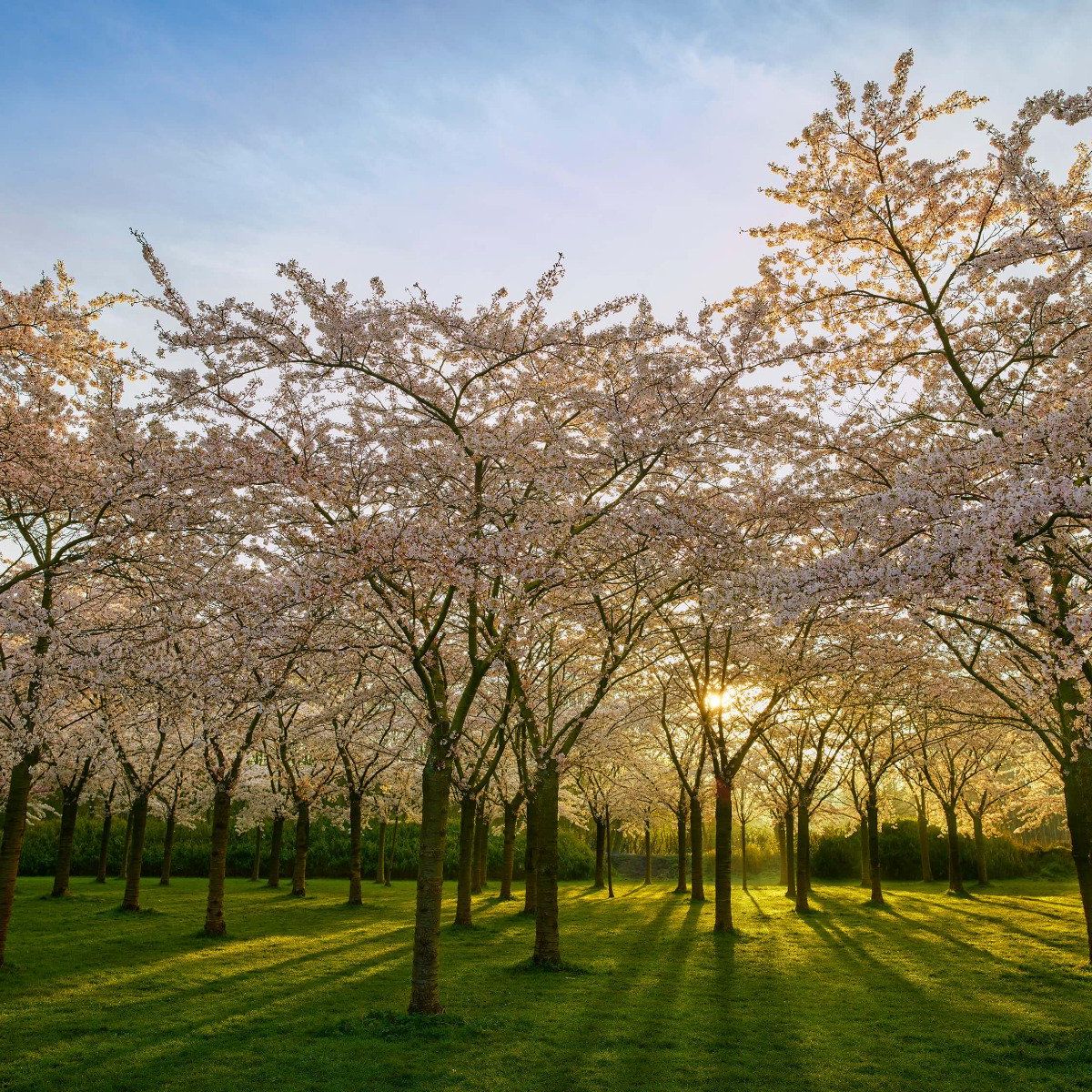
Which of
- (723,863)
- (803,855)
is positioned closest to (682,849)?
A: (803,855)

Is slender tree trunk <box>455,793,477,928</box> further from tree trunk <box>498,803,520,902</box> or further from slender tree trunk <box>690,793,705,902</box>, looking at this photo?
slender tree trunk <box>690,793,705,902</box>

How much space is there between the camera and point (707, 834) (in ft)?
205

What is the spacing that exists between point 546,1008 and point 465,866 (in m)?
10.1

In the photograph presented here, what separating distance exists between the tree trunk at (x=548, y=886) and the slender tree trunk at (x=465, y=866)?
213 inches

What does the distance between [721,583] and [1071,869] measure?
142ft

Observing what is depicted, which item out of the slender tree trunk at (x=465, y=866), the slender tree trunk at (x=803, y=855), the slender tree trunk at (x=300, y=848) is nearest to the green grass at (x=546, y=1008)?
the slender tree trunk at (x=465, y=866)

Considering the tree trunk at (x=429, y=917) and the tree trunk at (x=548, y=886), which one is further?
the tree trunk at (x=548, y=886)

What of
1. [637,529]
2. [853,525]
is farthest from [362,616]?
[853,525]

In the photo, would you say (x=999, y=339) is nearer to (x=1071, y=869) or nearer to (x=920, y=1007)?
(x=920, y=1007)

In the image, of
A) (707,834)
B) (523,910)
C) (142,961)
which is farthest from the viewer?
(707,834)

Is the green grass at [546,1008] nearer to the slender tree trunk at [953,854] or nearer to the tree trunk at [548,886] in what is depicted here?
the tree trunk at [548,886]

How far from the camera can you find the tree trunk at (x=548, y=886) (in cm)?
1458

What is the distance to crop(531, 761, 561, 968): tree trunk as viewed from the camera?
14.6 meters

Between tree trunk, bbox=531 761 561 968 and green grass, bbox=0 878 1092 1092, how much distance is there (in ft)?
1.75
